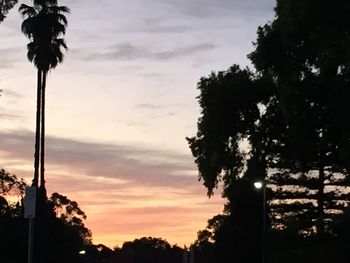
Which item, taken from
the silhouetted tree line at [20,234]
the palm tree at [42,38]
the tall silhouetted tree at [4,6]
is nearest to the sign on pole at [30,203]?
the tall silhouetted tree at [4,6]

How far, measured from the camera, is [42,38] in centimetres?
5078

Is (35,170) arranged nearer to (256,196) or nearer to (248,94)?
(248,94)

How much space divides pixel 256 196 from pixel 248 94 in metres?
28.0

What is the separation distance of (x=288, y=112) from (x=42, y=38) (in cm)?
2476

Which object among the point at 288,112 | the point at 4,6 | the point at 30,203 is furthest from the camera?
the point at 288,112

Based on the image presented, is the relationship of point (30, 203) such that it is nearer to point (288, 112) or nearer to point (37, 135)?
point (288, 112)

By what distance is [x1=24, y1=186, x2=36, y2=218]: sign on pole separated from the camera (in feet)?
47.3

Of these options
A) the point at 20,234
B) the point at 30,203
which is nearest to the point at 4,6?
the point at 30,203

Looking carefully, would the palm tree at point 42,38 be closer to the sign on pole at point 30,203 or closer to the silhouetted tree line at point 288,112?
the silhouetted tree line at point 288,112

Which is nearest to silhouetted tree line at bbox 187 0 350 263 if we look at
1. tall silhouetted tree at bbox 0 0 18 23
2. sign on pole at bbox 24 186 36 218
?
tall silhouetted tree at bbox 0 0 18 23

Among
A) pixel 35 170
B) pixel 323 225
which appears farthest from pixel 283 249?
pixel 35 170

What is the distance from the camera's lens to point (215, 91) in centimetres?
3797

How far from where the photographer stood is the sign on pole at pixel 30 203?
47.3ft

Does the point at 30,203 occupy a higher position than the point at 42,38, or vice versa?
the point at 42,38
